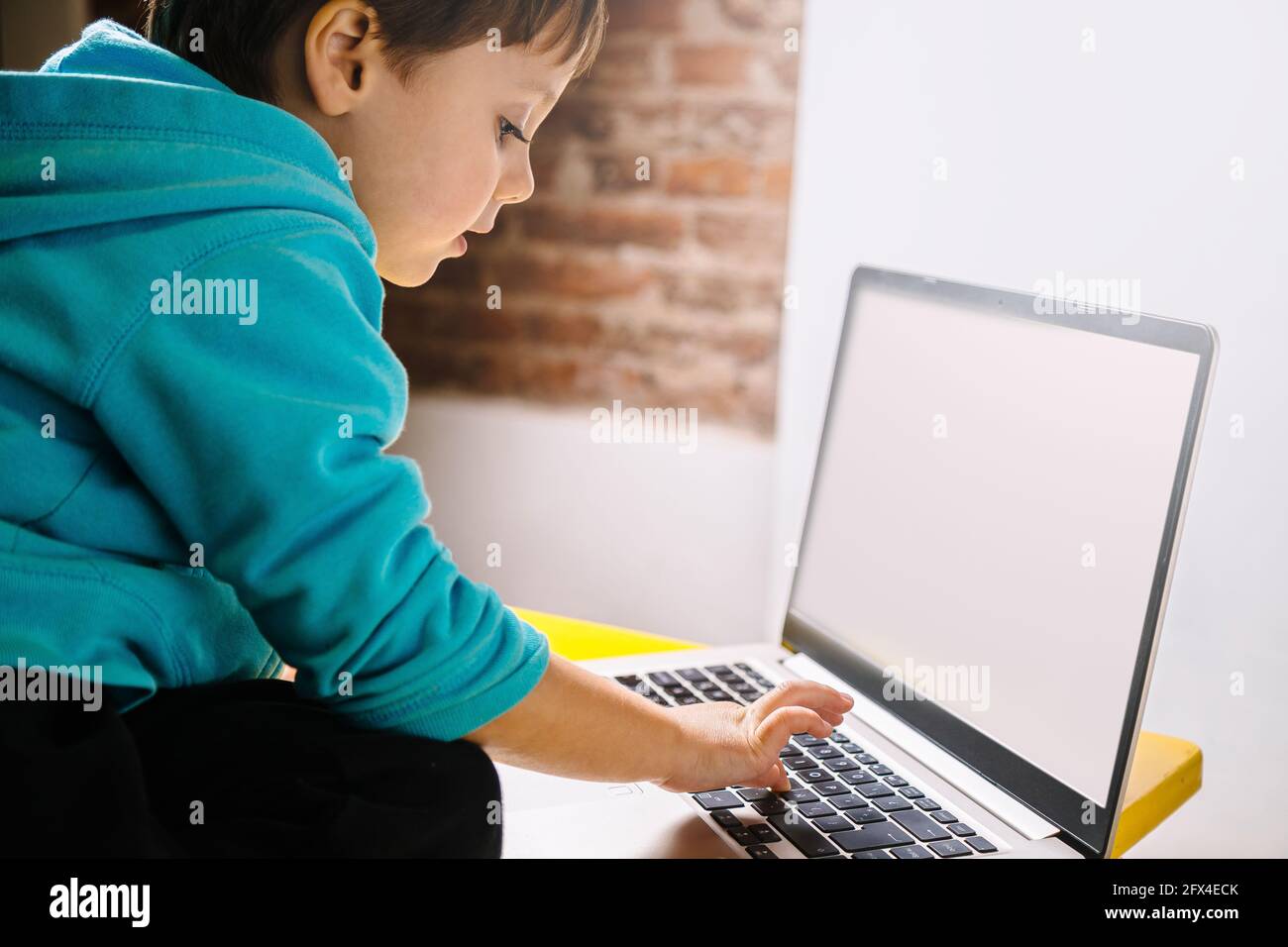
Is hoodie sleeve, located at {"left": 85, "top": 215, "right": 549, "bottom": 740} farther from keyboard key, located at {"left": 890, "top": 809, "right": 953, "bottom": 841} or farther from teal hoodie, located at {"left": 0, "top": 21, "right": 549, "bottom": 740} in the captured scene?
keyboard key, located at {"left": 890, "top": 809, "right": 953, "bottom": 841}

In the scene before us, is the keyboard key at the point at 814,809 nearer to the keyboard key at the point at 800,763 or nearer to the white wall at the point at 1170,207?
the keyboard key at the point at 800,763

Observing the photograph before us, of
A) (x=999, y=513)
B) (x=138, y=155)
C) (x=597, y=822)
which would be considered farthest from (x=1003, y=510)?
(x=138, y=155)

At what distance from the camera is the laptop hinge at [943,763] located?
2.16 feet

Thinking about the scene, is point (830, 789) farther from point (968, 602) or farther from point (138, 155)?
point (138, 155)

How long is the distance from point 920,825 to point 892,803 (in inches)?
1.1

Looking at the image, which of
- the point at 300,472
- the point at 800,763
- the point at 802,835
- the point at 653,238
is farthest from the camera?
the point at 653,238

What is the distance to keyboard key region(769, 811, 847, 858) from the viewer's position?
2.01 feet

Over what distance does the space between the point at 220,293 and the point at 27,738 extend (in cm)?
22

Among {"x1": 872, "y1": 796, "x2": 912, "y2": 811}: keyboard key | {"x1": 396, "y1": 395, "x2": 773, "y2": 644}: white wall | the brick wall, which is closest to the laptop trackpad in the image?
{"x1": 872, "y1": 796, "x2": 912, "y2": 811}: keyboard key

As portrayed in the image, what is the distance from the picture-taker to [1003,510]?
28.7 inches

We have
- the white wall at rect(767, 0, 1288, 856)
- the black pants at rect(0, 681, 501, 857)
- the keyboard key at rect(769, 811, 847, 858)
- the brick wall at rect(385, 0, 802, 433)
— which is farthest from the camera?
the brick wall at rect(385, 0, 802, 433)

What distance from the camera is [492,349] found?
5.36ft

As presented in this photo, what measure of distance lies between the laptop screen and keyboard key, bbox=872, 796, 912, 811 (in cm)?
8
